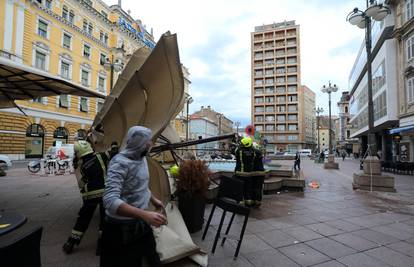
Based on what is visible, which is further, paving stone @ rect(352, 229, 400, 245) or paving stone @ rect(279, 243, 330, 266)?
paving stone @ rect(352, 229, 400, 245)

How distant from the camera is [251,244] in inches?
157

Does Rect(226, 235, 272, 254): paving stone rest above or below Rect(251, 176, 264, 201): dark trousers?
below

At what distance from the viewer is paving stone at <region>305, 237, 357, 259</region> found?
3.68 metres

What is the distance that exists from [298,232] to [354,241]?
0.91 meters

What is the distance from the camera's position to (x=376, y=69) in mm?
25750

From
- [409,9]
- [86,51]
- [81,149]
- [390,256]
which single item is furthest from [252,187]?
[86,51]

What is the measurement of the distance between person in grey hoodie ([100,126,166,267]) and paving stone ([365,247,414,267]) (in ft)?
11.0

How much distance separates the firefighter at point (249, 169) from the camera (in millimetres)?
6059

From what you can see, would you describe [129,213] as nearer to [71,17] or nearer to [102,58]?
[71,17]

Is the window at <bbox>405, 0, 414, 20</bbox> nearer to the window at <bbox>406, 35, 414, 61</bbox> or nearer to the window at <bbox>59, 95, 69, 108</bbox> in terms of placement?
the window at <bbox>406, 35, 414, 61</bbox>

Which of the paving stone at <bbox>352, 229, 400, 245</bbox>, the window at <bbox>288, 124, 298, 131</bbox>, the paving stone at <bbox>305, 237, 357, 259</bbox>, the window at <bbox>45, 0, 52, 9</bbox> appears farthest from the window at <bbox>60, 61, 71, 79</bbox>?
the window at <bbox>288, 124, 298, 131</bbox>

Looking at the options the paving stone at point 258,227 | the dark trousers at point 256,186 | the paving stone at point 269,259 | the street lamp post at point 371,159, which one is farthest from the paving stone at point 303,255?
the street lamp post at point 371,159

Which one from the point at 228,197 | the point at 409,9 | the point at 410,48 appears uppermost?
the point at 409,9

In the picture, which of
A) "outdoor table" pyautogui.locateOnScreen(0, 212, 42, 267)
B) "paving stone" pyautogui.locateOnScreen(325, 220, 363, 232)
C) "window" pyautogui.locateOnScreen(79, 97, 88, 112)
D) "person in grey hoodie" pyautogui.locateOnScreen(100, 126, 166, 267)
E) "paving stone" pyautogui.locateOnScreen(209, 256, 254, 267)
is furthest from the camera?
"window" pyautogui.locateOnScreen(79, 97, 88, 112)
